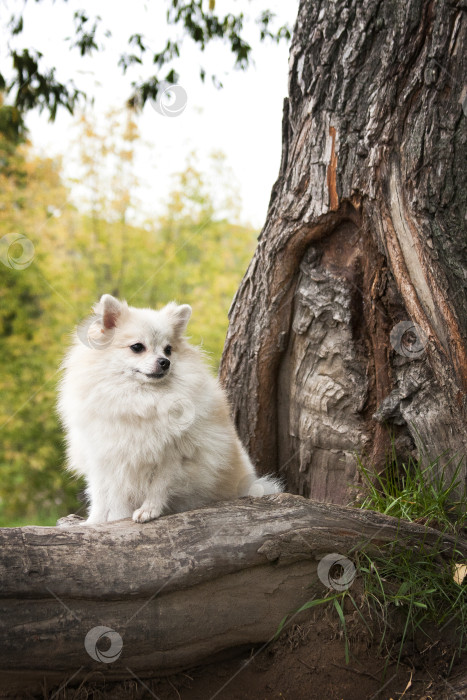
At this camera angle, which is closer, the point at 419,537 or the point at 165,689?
the point at 165,689

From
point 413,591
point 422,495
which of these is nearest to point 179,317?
point 422,495

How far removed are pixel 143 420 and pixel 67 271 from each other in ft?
26.0

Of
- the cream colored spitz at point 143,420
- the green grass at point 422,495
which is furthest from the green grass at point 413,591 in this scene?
the cream colored spitz at point 143,420

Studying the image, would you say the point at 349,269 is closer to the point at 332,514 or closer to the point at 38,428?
the point at 332,514

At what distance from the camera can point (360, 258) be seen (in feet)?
13.9

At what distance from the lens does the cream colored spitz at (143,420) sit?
3.51m

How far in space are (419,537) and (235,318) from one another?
2155 millimetres

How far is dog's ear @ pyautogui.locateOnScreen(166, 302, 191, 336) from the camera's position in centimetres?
385

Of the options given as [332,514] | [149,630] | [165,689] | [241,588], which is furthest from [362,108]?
[165,689]

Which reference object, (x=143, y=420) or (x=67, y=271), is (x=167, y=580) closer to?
(x=143, y=420)

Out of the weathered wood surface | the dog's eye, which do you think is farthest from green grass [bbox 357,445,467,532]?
the dog's eye

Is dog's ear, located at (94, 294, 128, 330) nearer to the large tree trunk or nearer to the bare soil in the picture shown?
the large tree trunk

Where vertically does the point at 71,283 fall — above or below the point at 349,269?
below

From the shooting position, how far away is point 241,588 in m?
3.16
